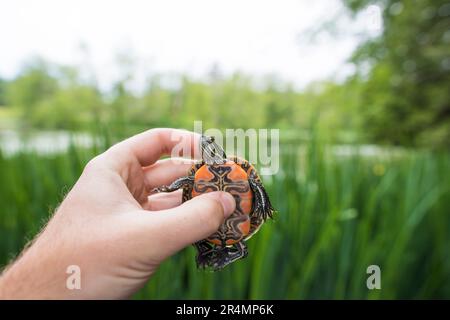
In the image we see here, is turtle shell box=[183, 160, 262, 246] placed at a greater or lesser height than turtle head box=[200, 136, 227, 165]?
lesser

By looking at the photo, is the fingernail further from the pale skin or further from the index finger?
the index finger

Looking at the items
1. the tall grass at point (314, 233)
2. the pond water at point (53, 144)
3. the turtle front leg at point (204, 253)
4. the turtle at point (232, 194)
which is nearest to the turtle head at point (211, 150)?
the turtle at point (232, 194)

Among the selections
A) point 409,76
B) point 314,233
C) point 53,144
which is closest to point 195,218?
point 314,233

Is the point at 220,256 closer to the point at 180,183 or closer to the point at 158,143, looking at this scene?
Answer: the point at 180,183

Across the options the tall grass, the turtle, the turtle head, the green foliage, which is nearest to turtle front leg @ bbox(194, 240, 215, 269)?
the turtle
